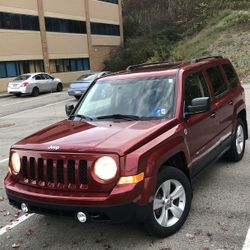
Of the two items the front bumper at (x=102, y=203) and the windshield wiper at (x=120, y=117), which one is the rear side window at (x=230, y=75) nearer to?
the windshield wiper at (x=120, y=117)

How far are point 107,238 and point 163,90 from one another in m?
1.89

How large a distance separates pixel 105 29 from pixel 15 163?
46.8 m

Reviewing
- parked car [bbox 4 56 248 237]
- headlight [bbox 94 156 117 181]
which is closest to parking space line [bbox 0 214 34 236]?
parked car [bbox 4 56 248 237]

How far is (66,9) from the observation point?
43.2 meters

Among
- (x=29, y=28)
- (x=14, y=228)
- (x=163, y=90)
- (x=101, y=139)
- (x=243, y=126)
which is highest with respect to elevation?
(x=29, y=28)

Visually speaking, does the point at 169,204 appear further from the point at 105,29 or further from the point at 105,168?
the point at 105,29

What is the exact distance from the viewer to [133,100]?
5645mm

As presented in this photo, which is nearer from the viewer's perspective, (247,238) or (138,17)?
(247,238)

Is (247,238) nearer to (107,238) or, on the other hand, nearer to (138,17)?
(107,238)

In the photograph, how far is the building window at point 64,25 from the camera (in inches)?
1597

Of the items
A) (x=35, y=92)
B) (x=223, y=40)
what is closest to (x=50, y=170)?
→ (x=35, y=92)

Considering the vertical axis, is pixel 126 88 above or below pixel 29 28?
below

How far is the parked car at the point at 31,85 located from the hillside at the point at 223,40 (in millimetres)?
12037

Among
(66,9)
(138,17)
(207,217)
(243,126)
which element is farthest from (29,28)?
(207,217)
